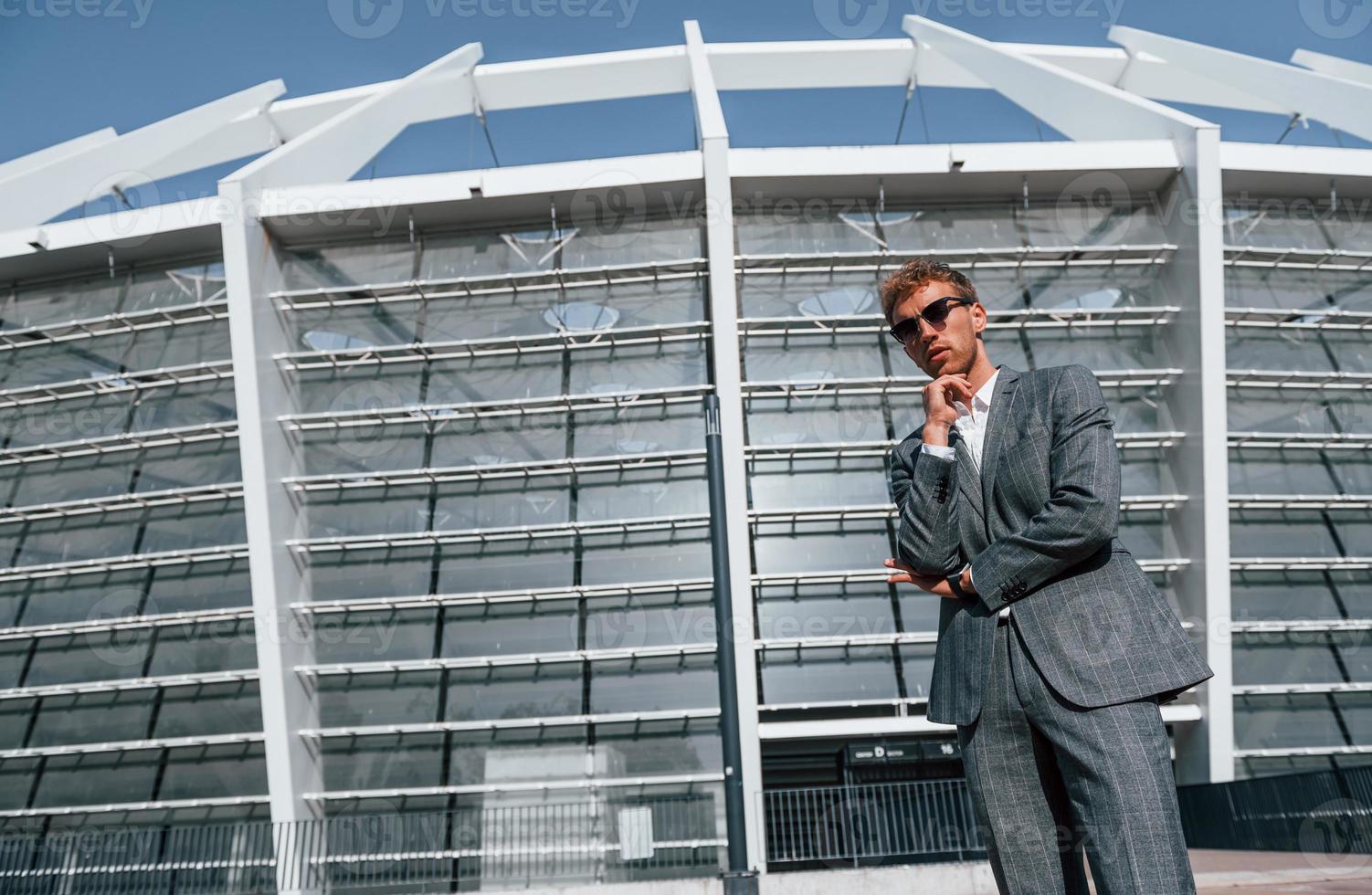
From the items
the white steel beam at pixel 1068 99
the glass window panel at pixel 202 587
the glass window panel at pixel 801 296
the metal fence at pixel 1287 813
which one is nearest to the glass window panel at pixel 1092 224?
the white steel beam at pixel 1068 99

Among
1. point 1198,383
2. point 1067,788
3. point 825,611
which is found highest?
point 1198,383

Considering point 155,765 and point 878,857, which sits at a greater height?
point 155,765

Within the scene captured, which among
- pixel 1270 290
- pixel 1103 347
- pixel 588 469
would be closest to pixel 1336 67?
pixel 1270 290

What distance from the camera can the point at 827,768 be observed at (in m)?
19.4

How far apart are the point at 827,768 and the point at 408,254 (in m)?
11.6

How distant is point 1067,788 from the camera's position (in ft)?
7.45

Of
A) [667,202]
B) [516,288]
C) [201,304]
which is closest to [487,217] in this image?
[516,288]

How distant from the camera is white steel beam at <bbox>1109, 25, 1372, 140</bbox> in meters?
19.8

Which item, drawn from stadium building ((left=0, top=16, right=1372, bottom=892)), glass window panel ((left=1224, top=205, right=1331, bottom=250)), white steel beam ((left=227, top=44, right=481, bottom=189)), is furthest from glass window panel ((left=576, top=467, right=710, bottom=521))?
glass window panel ((left=1224, top=205, right=1331, bottom=250))

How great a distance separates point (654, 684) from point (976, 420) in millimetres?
16540

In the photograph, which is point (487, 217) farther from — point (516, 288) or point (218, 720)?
point (218, 720)

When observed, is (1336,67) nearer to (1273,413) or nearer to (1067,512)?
(1273,413)

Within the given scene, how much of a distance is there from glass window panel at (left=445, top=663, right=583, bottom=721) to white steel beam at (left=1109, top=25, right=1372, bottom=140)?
1651 cm

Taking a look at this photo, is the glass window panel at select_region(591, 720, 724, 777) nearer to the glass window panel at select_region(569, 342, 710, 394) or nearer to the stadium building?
the stadium building
